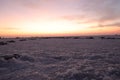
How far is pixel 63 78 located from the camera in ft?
41.6

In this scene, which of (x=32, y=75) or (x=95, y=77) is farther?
(x=32, y=75)

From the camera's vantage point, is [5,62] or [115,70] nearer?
[115,70]

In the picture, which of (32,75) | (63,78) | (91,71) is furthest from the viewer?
(91,71)

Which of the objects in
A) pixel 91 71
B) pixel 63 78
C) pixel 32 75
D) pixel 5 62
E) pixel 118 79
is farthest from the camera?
pixel 5 62

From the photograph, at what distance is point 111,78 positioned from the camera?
1226cm

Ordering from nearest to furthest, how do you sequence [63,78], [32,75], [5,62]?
[63,78] → [32,75] → [5,62]

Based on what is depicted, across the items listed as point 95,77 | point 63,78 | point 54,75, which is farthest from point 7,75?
point 95,77

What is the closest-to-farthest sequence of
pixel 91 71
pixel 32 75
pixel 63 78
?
pixel 63 78 → pixel 32 75 → pixel 91 71

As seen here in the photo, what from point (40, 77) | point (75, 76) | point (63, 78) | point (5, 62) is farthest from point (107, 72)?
point (5, 62)

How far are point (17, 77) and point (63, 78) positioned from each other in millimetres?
4048

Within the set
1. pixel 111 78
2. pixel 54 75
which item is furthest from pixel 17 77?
pixel 111 78

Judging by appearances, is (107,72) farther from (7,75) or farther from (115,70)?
(7,75)

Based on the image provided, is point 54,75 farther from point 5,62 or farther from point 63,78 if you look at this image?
point 5,62

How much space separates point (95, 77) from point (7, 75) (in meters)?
7.95
